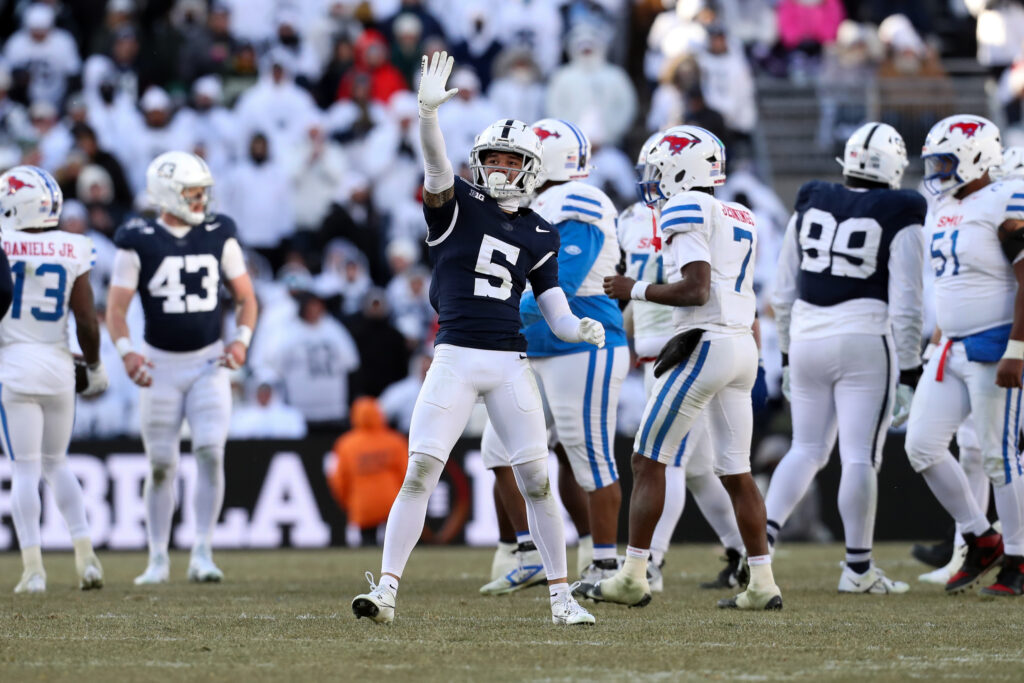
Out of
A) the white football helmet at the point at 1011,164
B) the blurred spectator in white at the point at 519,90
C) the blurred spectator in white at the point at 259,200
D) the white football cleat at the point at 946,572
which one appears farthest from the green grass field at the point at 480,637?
the blurred spectator in white at the point at 519,90

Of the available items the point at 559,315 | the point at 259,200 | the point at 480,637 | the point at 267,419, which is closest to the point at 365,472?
the point at 267,419

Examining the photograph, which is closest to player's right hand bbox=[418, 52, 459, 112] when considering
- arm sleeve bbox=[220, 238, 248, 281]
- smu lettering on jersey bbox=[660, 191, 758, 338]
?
smu lettering on jersey bbox=[660, 191, 758, 338]

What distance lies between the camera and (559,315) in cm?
677

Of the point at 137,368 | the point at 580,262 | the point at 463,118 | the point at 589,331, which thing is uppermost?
the point at 463,118

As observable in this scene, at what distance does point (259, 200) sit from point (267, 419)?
3.28 m

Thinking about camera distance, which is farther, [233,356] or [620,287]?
[233,356]

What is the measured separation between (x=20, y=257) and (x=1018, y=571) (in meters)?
5.50

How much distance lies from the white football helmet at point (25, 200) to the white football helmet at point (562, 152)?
2.75m

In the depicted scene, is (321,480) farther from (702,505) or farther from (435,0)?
(435,0)

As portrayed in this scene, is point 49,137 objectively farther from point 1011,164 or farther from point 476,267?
point 476,267

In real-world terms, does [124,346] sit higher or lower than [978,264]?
lower

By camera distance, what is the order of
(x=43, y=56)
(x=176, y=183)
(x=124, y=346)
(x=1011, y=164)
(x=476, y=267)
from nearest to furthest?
(x=476, y=267), (x=1011, y=164), (x=124, y=346), (x=176, y=183), (x=43, y=56)

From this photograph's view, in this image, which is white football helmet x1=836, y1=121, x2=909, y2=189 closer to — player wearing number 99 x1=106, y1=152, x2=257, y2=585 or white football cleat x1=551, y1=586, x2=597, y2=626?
white football cleat x1=551, y1=586, x2=597, y2=626

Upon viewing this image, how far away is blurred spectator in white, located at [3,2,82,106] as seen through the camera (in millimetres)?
18047
